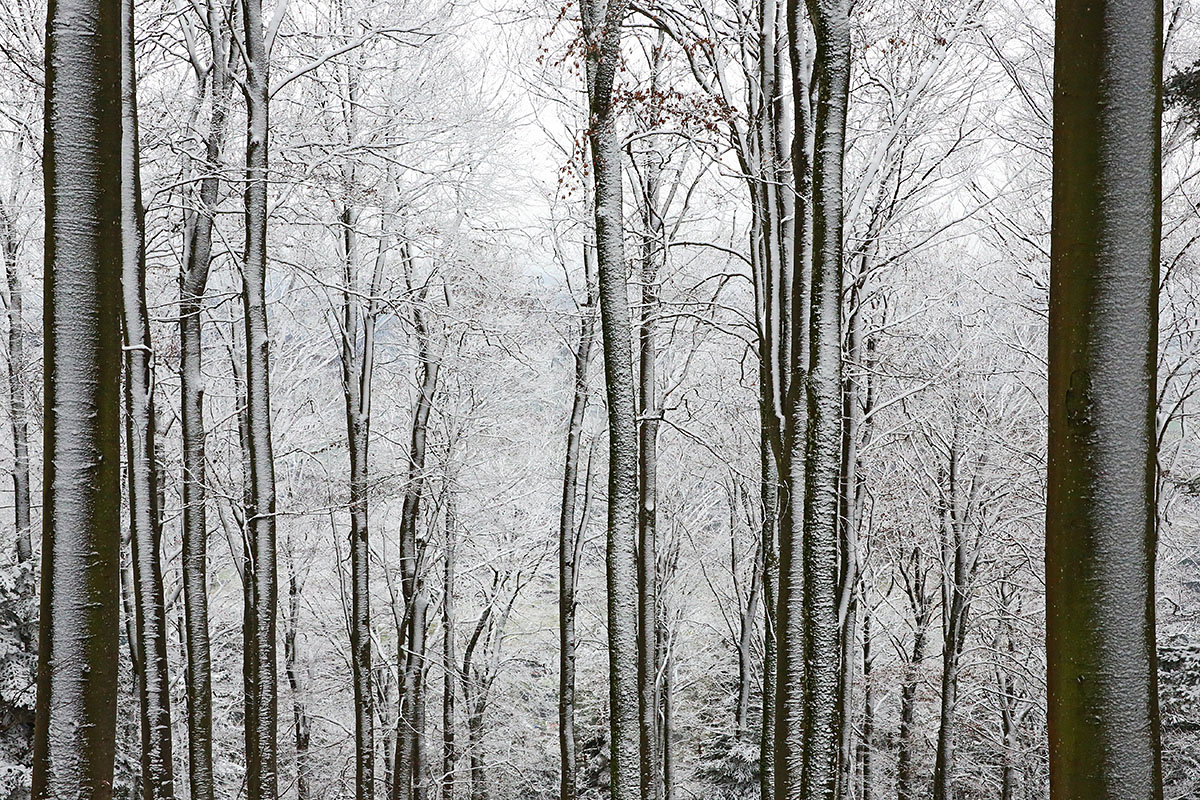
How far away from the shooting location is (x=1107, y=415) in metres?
2.97

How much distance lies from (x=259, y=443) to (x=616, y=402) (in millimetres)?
3822

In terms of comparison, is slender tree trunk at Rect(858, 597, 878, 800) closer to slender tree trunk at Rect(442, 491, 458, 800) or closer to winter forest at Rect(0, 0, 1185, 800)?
winter forest at Rect(0, 0, 1185, 800)

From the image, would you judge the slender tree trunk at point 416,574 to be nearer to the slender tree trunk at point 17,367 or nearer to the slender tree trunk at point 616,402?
the slender tree trunk at point 17,367

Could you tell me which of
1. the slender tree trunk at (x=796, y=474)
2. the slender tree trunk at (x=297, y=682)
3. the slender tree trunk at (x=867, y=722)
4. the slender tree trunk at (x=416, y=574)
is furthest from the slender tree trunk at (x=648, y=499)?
the slender tree trunk at (x=297, y=682)

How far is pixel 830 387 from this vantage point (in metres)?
5.97

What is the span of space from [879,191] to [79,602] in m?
9.19

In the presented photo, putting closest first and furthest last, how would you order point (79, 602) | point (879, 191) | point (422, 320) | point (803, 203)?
1. point (79, 602)
2. point (803, 203)
3. point (879, 191)
4. point (422, 320)

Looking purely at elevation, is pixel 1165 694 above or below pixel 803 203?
below

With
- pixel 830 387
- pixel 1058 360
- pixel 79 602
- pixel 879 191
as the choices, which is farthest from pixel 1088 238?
pixel 879 191

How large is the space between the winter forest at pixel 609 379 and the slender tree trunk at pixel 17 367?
0.07 metres

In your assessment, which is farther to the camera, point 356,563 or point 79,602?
point 356,563

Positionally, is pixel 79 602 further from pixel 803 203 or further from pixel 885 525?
pixel 885 525

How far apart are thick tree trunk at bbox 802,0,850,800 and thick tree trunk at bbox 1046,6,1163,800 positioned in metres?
2.80

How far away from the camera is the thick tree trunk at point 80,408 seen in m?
3.34
